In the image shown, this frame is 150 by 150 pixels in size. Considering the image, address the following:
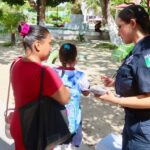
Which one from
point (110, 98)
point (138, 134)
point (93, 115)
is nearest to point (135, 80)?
point (110, 98)

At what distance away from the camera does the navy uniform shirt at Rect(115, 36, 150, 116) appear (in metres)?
2.08

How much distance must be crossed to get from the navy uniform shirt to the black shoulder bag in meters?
0.55

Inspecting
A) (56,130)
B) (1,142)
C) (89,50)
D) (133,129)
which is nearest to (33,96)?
(56,130)

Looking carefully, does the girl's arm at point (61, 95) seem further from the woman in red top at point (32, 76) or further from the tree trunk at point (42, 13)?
the tree trunk at point (42, 13)

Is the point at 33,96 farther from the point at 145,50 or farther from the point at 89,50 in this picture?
the point at 89,50

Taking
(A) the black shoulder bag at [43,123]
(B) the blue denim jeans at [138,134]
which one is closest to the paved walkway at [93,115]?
(A) the black shoulder bag at [43,123]

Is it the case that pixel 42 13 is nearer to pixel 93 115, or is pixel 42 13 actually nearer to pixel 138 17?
pixel 93 115

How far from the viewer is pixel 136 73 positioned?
2092mm

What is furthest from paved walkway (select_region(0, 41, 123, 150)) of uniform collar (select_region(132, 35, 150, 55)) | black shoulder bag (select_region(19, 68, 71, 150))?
uniform collar (select_region(132, 35, 150, 55))

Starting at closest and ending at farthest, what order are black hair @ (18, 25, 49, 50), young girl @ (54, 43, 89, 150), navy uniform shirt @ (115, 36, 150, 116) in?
navy uniform shirt @ (115, 36, 150, 116) → black hair @ (18, 25, 49, 50) → young girl @ (54, 43, 89, 150)

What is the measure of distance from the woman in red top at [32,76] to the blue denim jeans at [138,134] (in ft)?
1.60

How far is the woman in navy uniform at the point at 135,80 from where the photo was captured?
209 cm

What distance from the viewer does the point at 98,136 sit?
188 inches

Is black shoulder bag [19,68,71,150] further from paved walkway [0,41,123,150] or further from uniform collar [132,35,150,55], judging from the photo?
paved walkway [0,41,123,150]
